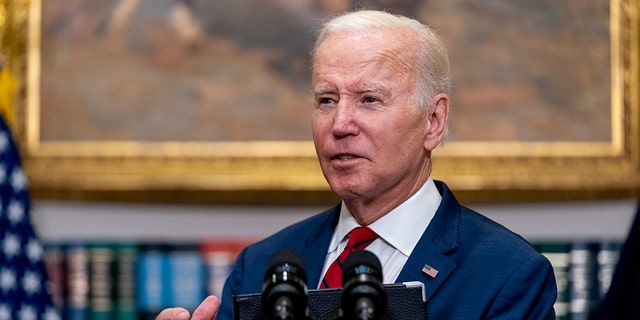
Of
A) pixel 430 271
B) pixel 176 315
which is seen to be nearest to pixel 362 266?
pixel 176 315

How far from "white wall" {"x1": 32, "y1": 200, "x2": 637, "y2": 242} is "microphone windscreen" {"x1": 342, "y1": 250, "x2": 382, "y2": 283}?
3.89 m

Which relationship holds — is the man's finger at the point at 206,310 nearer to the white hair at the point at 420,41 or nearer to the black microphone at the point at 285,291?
the black microphone at the point at 285,291

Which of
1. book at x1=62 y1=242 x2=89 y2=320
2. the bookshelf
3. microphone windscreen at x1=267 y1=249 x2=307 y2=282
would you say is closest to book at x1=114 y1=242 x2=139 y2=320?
the bookshelf

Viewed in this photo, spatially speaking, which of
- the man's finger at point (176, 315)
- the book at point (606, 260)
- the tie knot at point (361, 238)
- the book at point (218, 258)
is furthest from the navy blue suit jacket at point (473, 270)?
the book at point (606, 260)

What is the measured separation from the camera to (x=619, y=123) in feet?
19.8

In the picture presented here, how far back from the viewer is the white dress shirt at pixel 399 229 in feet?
9.56

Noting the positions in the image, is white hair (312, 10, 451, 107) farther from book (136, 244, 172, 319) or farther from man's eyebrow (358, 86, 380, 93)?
book (136, 244, 172, 319)

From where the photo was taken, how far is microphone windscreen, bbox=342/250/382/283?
80.5 inches

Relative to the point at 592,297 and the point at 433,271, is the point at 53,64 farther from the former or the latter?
the point at 433,271

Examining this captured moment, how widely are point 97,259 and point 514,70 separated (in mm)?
2812

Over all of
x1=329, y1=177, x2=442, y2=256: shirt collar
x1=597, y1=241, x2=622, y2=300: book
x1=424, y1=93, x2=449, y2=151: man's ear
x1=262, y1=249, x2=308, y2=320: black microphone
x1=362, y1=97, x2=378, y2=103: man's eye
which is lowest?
x1=597, y1=241, x2=622, y2=300: book

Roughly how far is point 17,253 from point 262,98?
173cm

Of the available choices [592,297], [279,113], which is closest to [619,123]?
[592,297]

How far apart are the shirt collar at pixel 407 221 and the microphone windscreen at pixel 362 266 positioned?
818 millimetres
